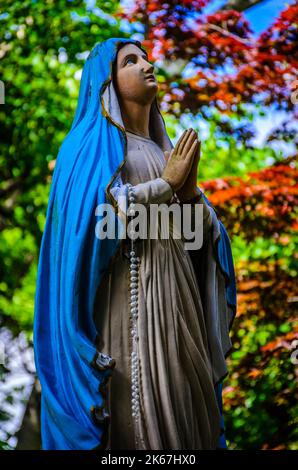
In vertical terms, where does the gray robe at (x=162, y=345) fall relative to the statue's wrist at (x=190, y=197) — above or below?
below

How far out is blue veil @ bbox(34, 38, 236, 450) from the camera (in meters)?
4.57

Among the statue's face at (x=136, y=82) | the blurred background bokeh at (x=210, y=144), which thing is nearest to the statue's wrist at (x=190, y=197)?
the statue's face at (x=136, y=82)

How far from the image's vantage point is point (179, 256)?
16.7ft

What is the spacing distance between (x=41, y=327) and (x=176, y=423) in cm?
92

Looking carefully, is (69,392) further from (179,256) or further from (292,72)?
(292,72)

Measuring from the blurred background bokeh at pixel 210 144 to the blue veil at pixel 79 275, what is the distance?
16.0ft

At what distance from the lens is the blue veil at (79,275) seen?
4570 millimetres

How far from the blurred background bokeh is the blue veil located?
16.0ft

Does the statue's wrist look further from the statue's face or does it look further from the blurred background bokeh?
the blurred background bokeh

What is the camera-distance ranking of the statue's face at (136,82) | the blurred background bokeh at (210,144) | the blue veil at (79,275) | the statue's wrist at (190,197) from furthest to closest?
the blurred background bokeh at (210,144)
the statue's face at (136,82)
the statue's wrist at (190,197)
the blue veil at (79,275)

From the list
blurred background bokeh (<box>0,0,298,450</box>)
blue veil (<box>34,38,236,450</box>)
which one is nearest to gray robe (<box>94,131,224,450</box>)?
blue veil (<box>34,38,236,450</box>)

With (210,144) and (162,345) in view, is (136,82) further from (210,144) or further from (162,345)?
(210,144)

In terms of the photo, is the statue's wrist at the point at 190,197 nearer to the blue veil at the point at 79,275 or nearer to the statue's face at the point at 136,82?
the blue veil at the point at 79,275

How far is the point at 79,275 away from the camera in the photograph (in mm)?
4793
